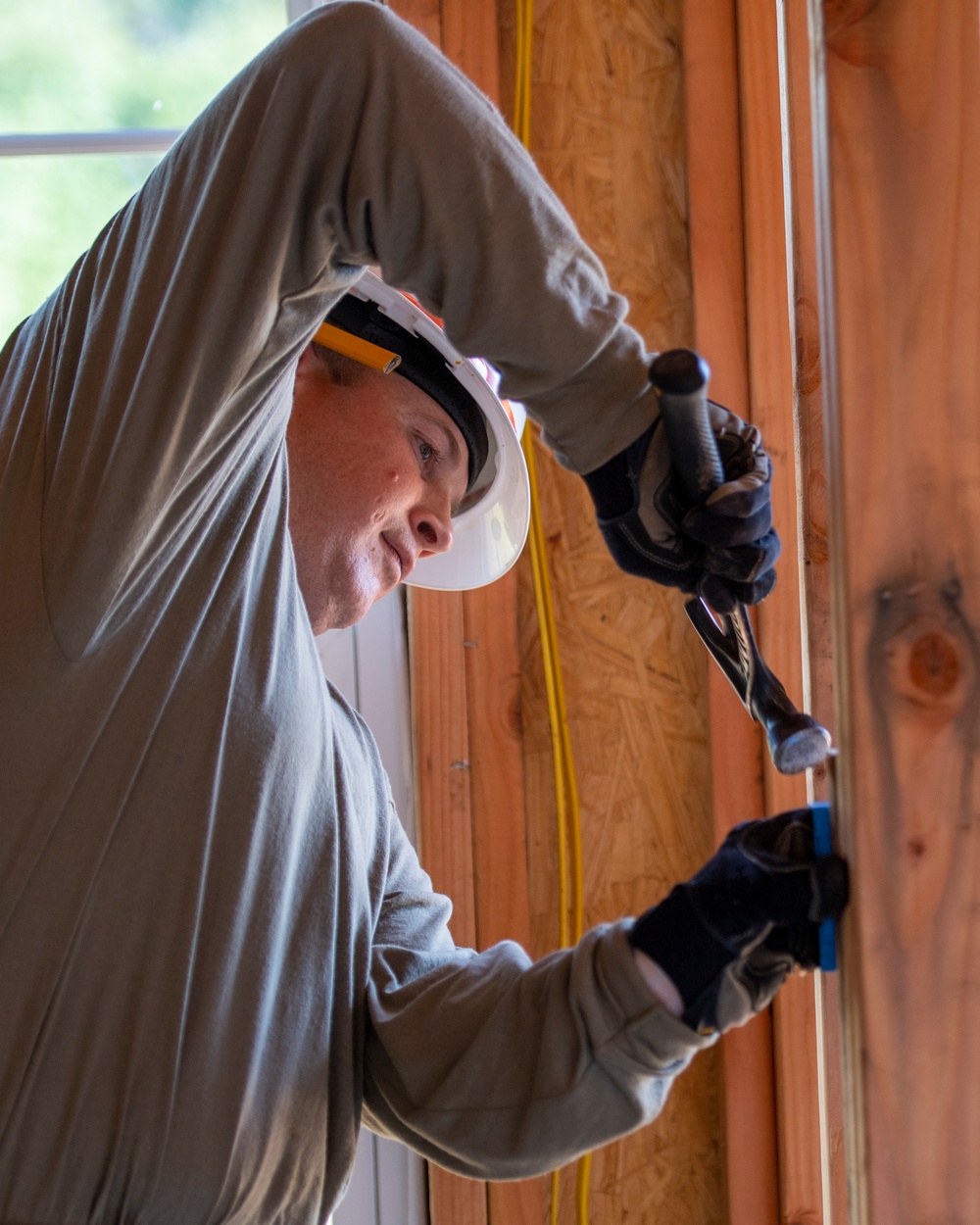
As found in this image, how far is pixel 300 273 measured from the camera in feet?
2.96

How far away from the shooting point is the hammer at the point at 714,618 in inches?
29.9

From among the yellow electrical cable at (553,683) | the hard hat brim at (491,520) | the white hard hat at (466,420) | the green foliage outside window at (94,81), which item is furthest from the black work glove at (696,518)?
the green foliage outside window at (94,81)

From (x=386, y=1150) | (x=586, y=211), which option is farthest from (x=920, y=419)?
(x=386, y=1150)

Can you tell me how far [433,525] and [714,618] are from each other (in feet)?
1.92

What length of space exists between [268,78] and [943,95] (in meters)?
0.49

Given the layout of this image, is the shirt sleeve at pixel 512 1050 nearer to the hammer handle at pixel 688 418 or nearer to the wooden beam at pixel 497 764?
the hammer handle at pixel 688 418

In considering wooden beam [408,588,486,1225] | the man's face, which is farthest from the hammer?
wooden beam [408,588,486,1225]

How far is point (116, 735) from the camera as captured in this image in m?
1.00

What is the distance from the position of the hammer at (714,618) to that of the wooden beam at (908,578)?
104 millimetres

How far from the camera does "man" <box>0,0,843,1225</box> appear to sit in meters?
Result: 0.85

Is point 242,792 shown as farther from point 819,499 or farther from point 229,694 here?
point 819,499

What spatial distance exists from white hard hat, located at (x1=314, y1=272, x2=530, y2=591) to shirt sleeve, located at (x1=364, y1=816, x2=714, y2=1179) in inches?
23.3

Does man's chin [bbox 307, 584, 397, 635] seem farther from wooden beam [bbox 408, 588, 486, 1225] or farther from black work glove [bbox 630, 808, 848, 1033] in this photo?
black work glove [bbox 630, 808, 848, 1033]

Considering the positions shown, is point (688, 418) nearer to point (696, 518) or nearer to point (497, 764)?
point (696, 518)
